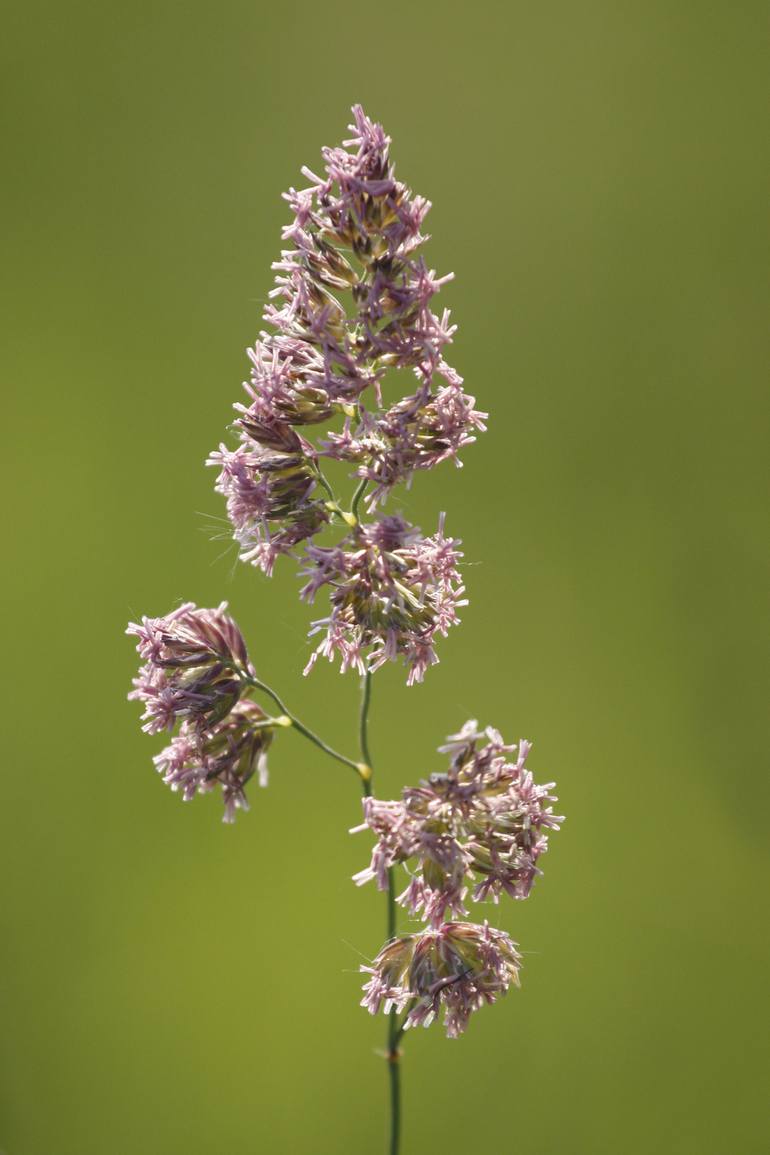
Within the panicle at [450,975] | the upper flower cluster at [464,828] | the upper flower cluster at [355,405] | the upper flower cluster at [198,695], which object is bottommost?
the panicle at [450,975]

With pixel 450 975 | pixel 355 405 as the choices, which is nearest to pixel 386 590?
pixel 355 405

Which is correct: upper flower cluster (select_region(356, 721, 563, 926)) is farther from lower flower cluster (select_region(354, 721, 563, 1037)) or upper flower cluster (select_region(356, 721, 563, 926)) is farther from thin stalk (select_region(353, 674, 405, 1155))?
thin stalk (select_region(353, 674, 405, 1155))

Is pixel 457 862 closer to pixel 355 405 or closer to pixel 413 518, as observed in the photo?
pixel 355 405

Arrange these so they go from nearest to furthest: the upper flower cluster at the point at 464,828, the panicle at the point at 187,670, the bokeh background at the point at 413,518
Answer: the upper flower cluster at the point at 464,828, the panicle at the point at 187,670, the bokeh background at the point at 413,518

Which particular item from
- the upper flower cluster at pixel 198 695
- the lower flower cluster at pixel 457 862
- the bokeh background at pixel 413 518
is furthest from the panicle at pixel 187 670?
the bokeh background at pixel 413 518

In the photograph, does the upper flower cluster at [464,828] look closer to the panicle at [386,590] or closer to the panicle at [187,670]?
the panicle at [386,590]

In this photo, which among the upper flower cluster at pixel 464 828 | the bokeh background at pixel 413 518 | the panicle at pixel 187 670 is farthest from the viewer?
the bokeh background at pixel 413 518
